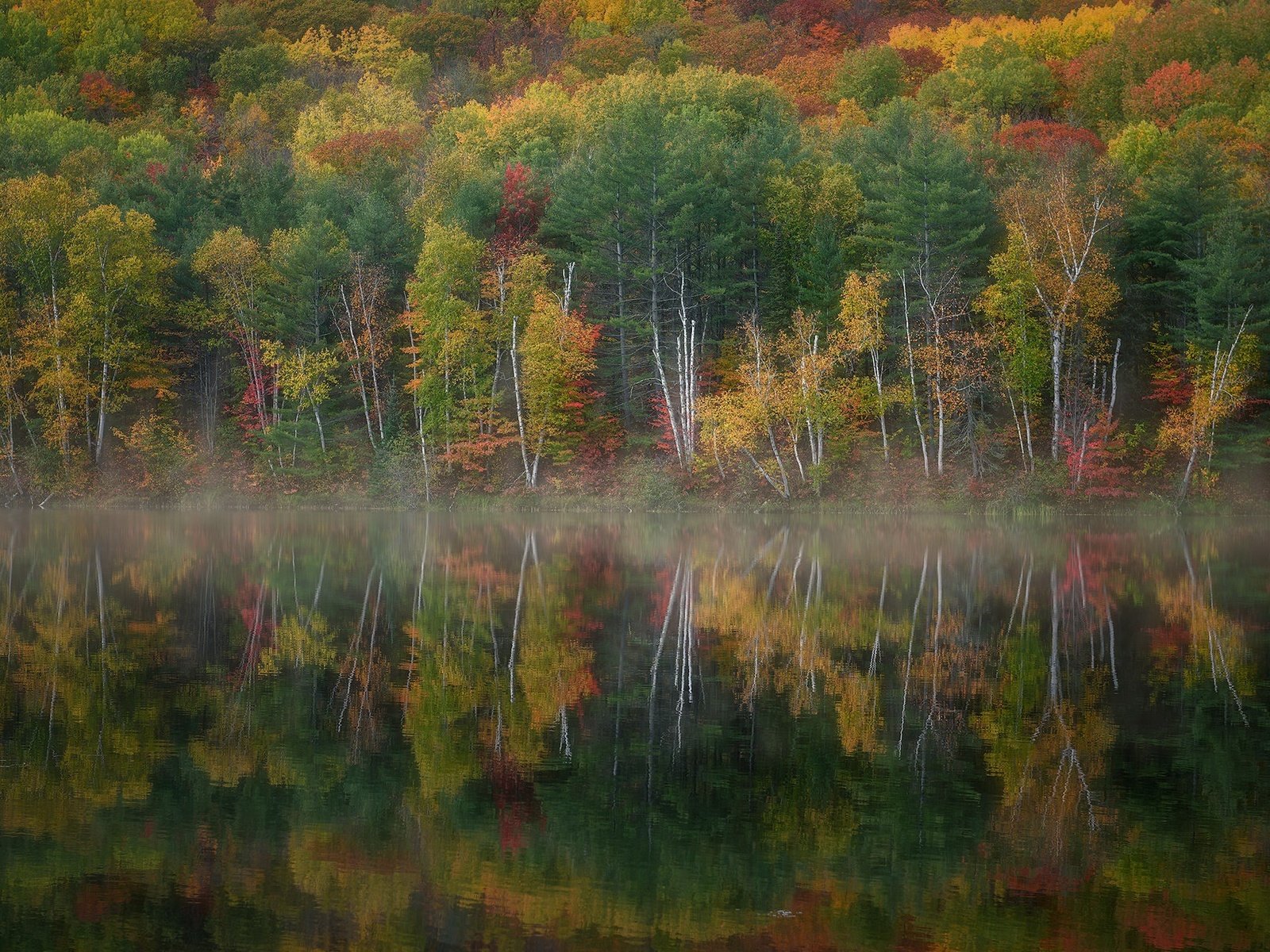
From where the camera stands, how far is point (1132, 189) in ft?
193

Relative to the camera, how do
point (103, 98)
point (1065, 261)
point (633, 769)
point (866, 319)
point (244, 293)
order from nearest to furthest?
point (633, 769)
point (1065, 261)
point (866, 319)
point (244, 293)
point (103, 98)

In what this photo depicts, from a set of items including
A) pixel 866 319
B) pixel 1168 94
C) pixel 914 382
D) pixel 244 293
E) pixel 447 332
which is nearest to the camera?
pixel 866 319

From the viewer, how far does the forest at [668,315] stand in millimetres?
52844

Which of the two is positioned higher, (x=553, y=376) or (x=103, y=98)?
(x=103, y=98)

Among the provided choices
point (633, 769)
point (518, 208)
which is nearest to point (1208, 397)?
point (518, 208)

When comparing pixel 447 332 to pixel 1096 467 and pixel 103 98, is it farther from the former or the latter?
pixel 103 98

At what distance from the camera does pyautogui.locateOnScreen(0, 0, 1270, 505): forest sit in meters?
52.8

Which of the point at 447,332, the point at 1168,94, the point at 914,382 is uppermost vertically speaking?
the point at 1168,94

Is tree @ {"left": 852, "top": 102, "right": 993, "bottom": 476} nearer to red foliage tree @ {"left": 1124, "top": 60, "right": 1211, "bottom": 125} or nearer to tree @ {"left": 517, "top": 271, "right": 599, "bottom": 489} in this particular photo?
tree @ {"left": 517, "top": 271, "right": 599, "bottom": 489}

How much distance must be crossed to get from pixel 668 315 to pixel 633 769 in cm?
4824

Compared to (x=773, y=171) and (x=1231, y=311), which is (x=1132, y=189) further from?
(x=773, y=171)

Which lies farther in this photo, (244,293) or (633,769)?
(244,293)

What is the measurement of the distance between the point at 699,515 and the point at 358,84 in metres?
68.2

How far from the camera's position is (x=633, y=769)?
12.8 meters
